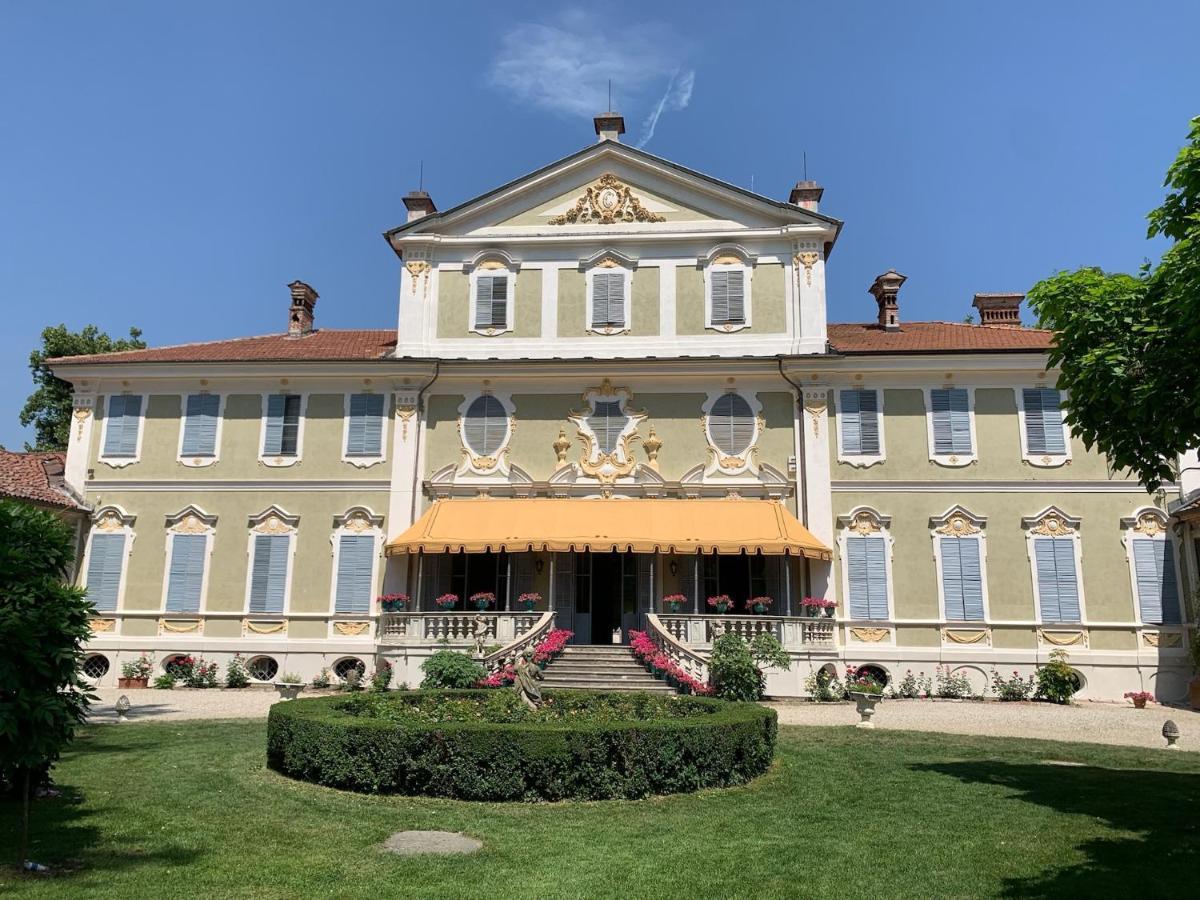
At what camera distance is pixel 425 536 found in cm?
2156

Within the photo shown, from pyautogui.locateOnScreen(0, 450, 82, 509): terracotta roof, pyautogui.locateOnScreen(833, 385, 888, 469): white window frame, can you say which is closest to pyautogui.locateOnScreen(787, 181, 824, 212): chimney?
pyautogui.locateOnScreen(833, 385, 888, 469): white window frame

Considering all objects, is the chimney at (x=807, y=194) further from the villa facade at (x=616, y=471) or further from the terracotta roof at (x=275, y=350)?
the terracotta roof at (x=275, y=350)

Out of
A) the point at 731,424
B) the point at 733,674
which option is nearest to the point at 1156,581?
the point at 731,424

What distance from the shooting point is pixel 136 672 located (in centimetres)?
2208

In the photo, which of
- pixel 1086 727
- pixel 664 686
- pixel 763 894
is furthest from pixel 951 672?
pixel 763 894

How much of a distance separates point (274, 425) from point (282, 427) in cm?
23

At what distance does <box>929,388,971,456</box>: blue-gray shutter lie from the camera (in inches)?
883

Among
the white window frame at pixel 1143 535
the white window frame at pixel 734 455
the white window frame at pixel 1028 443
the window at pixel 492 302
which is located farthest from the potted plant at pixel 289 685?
the white window frame at pixel 1143 535

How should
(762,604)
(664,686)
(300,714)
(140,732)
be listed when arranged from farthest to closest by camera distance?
1. (762,604)
2. (664,686)
3. (140,732)
4. (300,714)

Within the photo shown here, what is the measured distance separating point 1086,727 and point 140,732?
1701 centimetres

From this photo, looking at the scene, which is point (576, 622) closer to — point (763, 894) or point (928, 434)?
point (928, 434)

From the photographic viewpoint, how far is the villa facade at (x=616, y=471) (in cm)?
2144

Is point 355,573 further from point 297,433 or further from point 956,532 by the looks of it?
point 956,532

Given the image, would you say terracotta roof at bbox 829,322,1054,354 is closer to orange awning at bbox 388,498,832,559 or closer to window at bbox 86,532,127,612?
orange awning at bbox 388,498,832,559
